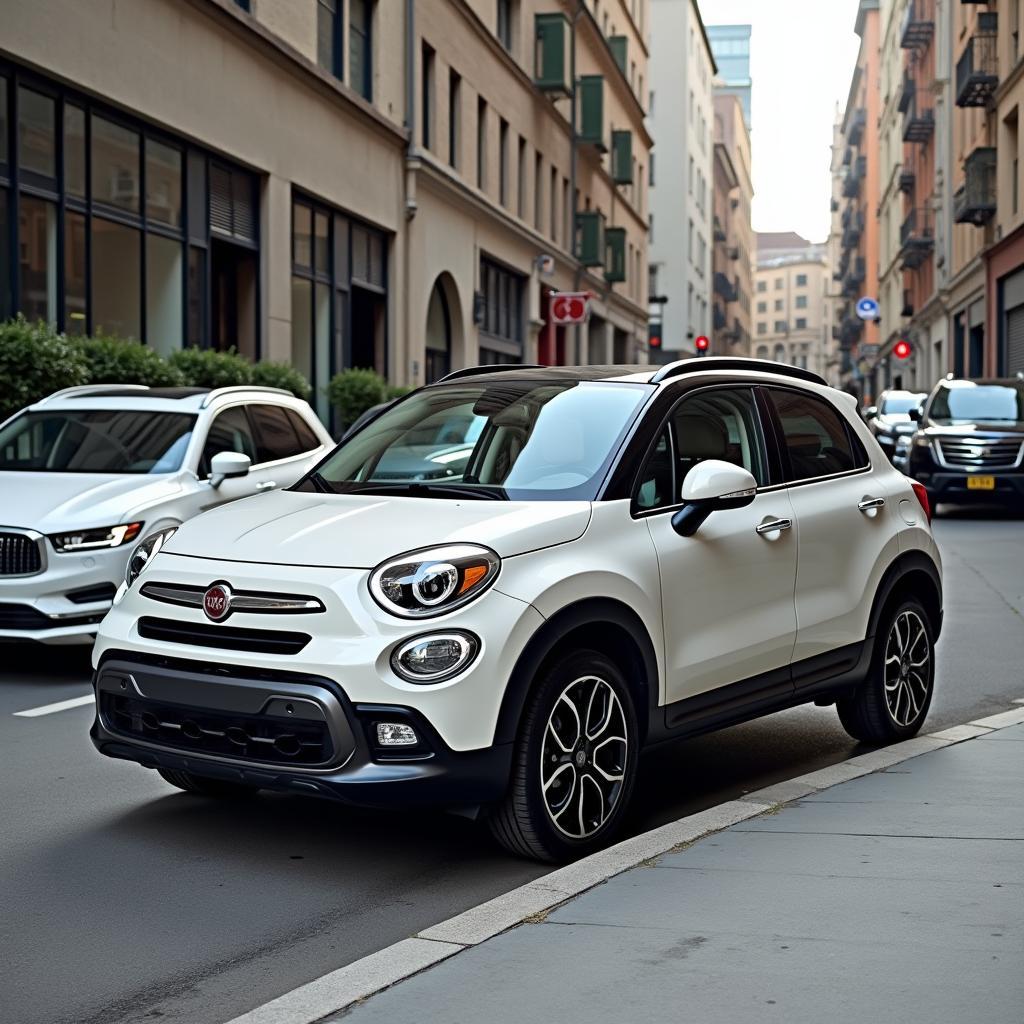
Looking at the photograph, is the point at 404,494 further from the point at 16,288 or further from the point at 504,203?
the point at 504,203

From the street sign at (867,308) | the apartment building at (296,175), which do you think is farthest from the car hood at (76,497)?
A: the street sign at (867,308)

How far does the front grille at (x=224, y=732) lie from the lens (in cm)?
482

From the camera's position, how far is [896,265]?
65000 millimetres

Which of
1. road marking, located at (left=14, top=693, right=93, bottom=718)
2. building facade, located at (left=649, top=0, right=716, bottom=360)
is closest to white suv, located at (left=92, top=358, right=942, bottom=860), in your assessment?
road marking, located at (left=14, top=693, right=93, bottom=718)

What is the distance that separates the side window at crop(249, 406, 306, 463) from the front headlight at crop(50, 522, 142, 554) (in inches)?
76.0

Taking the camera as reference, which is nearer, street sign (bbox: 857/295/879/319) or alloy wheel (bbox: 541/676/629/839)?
alloy wheel (bbox: 541/676/629/839)

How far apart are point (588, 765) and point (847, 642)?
5.89ft

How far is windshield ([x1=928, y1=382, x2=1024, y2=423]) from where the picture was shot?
21594 millimetres

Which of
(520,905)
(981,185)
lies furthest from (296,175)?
(981,185)

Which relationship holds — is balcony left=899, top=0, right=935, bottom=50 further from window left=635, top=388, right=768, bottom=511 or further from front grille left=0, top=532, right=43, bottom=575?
window left=635, top=388, right=768, bottom=511

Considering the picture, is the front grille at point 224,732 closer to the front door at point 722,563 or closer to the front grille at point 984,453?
the front door at point 722,563

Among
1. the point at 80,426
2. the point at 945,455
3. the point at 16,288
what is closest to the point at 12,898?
the point at 80,426

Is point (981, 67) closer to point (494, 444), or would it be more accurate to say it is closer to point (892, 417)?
point (892, 417)

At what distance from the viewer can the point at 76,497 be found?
30.2 ft
